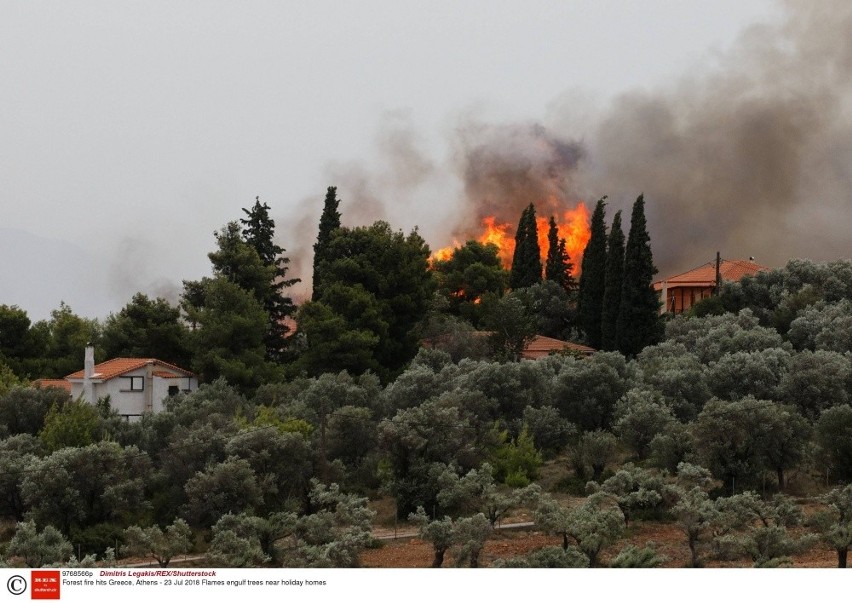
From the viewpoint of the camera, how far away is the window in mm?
42688

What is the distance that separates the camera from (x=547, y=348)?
49.4m

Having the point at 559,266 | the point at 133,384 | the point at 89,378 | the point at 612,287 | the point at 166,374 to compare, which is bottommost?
the point at 133,384

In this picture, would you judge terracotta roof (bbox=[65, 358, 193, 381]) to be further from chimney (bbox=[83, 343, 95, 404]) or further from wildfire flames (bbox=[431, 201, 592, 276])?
wildfire flames (bbox=[431, 201, 592, 276])

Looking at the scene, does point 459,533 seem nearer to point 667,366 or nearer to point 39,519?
point 39,519

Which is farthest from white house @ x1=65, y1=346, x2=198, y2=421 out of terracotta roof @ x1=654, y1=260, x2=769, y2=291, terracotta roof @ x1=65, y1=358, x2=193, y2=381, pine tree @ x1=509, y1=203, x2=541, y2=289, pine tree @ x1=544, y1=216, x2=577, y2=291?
terracotta roof @ x1=654, y1=260, x2=769, y2=291

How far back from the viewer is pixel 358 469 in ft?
104

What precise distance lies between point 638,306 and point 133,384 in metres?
17.6

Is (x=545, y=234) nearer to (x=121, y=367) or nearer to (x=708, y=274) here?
(x=708, y=274)

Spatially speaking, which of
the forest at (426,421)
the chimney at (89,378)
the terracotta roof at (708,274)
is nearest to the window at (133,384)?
the chimney at (89,378)

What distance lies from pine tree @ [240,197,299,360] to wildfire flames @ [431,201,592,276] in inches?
332

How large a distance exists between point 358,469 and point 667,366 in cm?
1011

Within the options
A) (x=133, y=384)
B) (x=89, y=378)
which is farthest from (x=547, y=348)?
(x=89, y=378)

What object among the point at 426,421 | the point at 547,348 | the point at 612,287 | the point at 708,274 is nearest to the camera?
the point at 426,421
